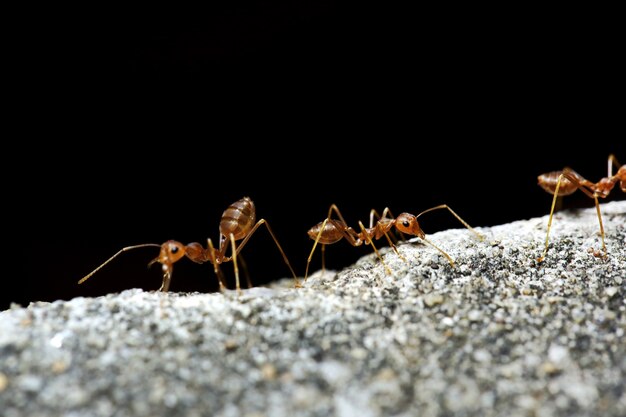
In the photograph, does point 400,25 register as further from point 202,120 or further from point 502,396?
point 502,396


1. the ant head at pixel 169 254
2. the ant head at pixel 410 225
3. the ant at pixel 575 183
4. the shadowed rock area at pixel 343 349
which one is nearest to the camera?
the shadowed rock area at pixel 343 349

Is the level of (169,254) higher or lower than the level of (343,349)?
higher

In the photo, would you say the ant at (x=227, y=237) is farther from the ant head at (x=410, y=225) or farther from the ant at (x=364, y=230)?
the ant head at (x=410, y=225)

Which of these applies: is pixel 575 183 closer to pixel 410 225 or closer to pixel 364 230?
pixel 410 225

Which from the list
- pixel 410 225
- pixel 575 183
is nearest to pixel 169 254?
pixel 410 225

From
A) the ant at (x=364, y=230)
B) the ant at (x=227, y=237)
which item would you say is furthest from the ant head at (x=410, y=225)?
the ant at (x=227, y=237)

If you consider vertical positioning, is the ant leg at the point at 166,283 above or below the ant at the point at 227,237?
below
